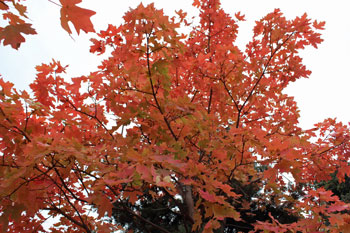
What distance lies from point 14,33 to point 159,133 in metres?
1.55

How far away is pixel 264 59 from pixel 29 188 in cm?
318

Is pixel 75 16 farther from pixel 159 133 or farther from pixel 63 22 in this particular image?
pixel 159 133

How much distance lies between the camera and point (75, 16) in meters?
1.05

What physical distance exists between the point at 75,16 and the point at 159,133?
5.08ft

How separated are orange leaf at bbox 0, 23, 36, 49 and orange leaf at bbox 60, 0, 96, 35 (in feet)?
0.60

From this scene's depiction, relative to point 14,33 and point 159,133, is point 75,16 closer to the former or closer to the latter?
point 14,33

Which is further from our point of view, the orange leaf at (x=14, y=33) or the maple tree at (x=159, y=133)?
the maple tree at (x=159, y=133)

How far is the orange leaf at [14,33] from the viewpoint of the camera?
43.6 inches

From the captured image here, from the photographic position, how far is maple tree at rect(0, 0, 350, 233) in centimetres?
176

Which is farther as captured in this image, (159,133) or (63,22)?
(159,133)

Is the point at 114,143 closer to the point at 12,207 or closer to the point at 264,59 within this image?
the point at 12,207

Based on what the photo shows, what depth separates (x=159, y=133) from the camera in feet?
8.04

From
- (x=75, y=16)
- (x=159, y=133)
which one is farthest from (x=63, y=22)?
(x=159, y=133)

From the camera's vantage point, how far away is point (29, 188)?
1.96 m
